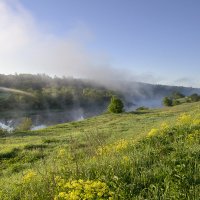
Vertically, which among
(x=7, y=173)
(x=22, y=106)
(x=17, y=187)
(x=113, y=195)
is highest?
(x=113, y=195)

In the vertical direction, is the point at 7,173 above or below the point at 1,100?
above

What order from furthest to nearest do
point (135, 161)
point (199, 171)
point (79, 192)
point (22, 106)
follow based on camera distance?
1. point (22, 106)
2. point (135, 161)
3. point (199, 171)
4. point (79, 192)

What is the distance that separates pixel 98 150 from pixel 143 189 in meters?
4.25

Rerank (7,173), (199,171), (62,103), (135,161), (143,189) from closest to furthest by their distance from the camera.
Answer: (143,189) → (199,171) → (135,161) → (7,173) → (62,103)

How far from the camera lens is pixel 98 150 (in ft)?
35.1

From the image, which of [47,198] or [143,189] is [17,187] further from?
[143,189]

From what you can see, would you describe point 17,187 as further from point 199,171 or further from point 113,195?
point 199,171

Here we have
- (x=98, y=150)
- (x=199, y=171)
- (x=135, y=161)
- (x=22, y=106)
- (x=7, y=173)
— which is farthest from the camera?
(x=22, y=106)

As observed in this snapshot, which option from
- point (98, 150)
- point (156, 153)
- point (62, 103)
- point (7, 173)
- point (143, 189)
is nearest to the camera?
point (143, 189)

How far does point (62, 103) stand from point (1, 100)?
3366 centimetres

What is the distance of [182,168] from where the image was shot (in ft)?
24.4

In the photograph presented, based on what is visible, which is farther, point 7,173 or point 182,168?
point 7,173

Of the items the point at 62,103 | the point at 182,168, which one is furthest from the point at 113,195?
the point at 62,103

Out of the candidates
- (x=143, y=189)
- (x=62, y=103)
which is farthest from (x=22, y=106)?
(x=143, y=189)
